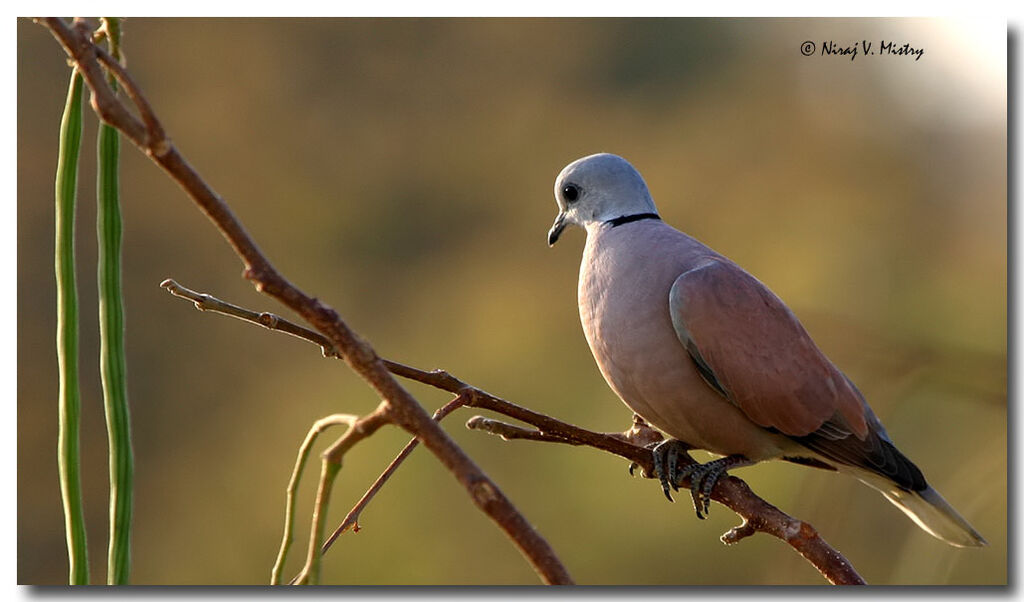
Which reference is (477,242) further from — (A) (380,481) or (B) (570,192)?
(A) (380,481)

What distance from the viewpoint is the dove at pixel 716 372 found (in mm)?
1861

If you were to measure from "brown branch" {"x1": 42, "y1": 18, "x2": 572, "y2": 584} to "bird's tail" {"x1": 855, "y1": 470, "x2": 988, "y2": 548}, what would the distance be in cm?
137

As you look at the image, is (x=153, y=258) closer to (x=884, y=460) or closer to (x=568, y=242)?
(x=568, y=242)

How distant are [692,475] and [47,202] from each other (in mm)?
1874

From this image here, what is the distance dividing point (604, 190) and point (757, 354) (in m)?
0.47

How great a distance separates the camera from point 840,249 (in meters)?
3.59

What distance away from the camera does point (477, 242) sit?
4871 mm

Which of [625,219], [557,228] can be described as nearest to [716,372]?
[625,219]

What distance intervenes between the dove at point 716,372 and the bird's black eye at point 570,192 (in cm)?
16

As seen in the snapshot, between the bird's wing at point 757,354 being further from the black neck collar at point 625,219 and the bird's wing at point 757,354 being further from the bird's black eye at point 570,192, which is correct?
the bird's black eye at point 570,192

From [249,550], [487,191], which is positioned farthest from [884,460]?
[487,191]

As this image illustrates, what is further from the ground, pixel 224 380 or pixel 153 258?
pixel 153 258

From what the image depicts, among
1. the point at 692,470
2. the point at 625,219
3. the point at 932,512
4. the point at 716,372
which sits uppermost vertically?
A: the point at 625,219

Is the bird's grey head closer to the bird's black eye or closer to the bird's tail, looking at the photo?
the bird's black eye
